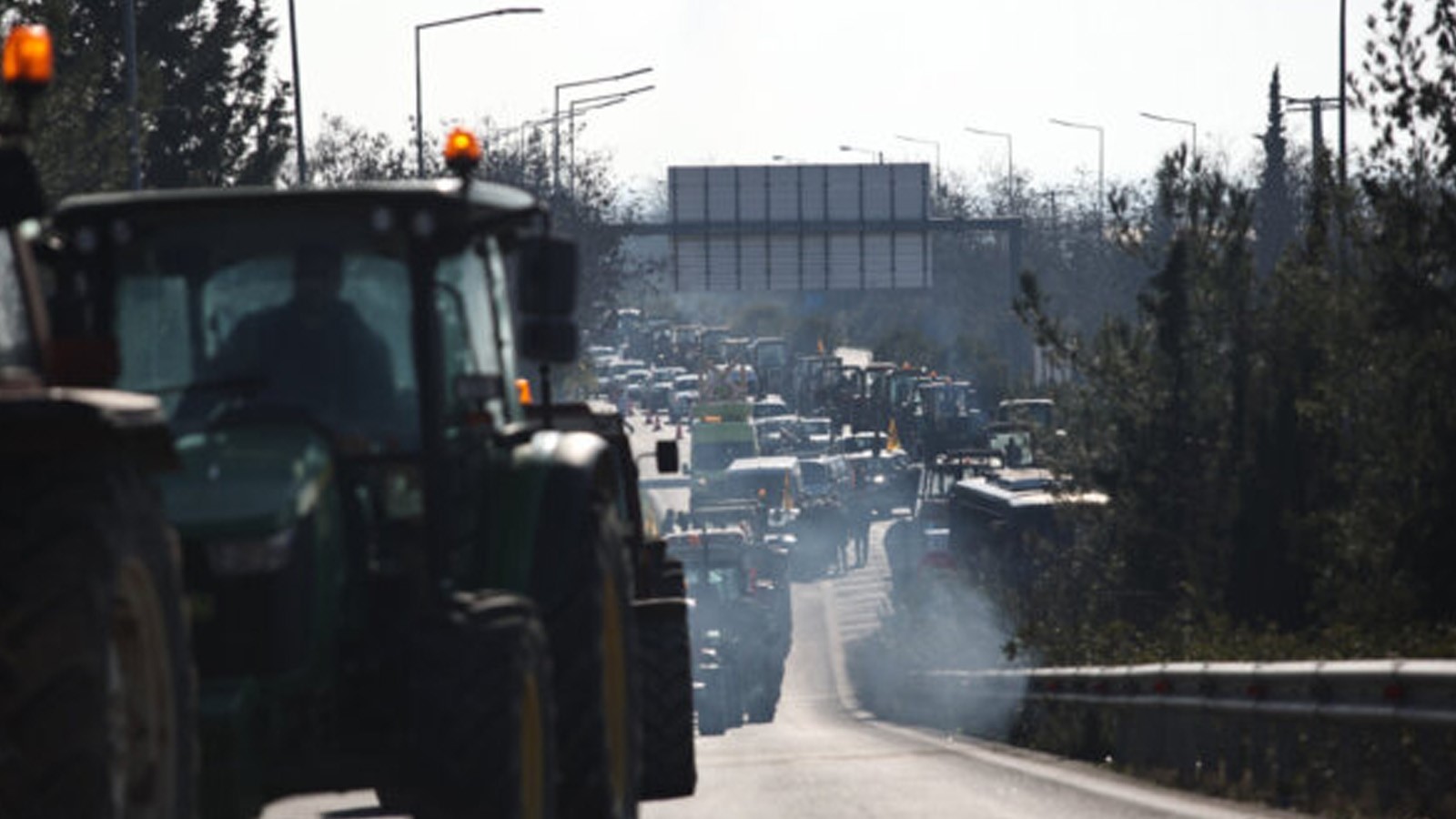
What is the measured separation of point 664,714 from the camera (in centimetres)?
1475

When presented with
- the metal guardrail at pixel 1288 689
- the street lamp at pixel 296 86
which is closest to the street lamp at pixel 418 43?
the street lamp at pixel 296 86

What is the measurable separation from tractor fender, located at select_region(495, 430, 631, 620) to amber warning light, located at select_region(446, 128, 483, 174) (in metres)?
1.03

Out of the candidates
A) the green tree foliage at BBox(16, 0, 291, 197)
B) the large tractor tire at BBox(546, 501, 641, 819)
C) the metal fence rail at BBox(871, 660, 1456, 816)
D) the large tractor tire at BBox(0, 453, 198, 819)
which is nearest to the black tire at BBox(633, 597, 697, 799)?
the large tractor tire at BBox(546, 501, 641, 819)

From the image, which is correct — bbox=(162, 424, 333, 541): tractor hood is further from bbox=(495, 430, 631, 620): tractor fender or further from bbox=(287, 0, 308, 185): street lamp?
bbox=(287, 0, 308, 185): street lamp

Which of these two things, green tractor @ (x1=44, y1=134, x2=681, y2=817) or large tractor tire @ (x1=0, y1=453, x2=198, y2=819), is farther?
green tractor @ (x1=44, y1=134, x2=681, y2=817)

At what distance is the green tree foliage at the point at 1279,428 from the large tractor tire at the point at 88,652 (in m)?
14.4

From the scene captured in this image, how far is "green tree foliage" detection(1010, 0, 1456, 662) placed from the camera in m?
29.9

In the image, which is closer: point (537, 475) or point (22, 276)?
point (22, 276)

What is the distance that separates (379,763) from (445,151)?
8.10 feet

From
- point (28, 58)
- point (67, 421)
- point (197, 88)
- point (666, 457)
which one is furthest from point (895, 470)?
point (67, 421)

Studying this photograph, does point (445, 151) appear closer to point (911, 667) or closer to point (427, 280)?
point (427, 280)

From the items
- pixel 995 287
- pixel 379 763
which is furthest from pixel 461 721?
pixel 995 287

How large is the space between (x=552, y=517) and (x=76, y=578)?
13.5ft

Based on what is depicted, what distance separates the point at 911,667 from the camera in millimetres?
45812
